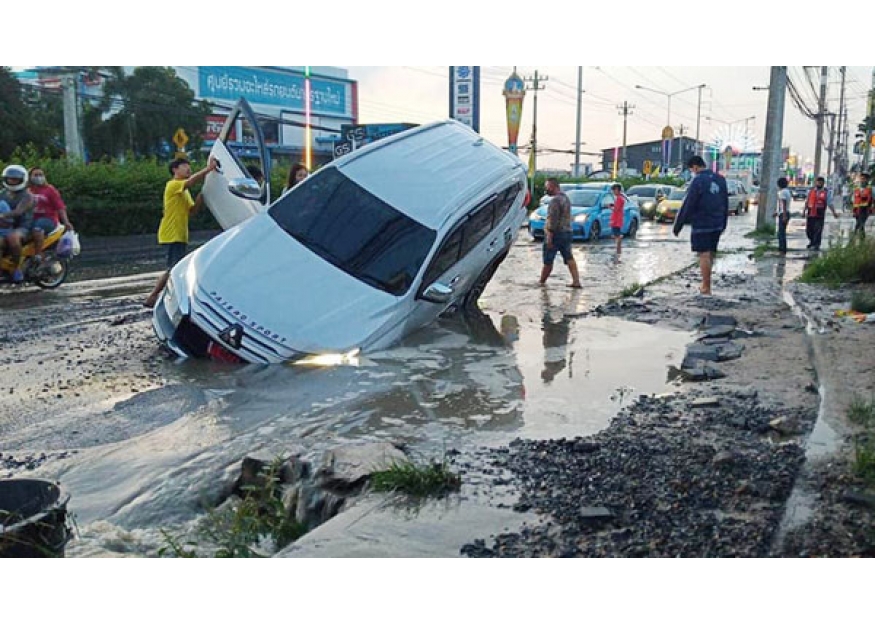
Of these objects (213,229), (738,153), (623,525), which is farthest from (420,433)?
(738,153)

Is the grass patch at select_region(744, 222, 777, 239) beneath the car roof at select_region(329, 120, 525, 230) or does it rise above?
beneath

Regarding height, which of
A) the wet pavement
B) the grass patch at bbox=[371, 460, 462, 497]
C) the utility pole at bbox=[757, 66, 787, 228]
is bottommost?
the wet pavement

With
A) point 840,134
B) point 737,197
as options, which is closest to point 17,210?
point 737,197

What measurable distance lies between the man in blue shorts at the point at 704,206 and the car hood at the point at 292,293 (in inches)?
218

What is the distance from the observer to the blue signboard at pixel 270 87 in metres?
10.1

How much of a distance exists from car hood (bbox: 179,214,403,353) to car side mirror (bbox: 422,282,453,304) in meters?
0.30

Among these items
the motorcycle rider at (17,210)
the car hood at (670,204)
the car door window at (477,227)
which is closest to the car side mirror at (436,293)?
the car door window at (477,227)

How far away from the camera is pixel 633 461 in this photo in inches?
181

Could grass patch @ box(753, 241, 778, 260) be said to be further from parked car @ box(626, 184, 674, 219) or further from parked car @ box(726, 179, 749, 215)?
parked car @ box(726, 179, 749, 215)

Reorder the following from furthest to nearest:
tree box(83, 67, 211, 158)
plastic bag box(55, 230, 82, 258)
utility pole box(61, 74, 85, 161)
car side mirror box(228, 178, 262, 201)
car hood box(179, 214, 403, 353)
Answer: tree box(83, 67, 211, 158)
utility pole box(61, 74, 85, 161)
plastic bag box(55, 230, 82, 258)
car side mirror box(228, 178, 262, 201)
car hood box(179, 214, 403, 353)

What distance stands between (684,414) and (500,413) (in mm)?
1269

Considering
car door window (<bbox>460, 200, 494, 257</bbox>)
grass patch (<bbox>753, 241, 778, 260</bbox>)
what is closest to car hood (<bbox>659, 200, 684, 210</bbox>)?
grass patch (<bbox>753, 241, 778, 260</bbox>)

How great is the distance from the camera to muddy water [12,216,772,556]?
4.59m

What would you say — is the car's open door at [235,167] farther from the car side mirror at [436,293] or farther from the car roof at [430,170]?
the car side mirror at [436,293]
